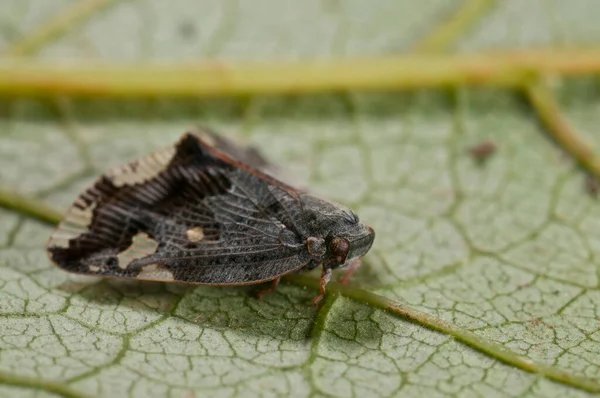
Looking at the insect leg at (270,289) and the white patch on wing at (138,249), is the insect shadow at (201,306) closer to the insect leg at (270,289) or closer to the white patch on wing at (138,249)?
the insect leg at (270,289)

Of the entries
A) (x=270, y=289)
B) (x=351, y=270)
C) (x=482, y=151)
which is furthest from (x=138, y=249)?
(x=482, y=151)

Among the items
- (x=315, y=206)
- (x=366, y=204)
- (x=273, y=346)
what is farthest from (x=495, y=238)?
(x=273, y=346)

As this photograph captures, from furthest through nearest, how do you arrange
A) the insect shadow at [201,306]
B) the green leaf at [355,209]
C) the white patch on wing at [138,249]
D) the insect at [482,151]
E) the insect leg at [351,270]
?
the insect at [482,151]
the insect leg at [351,270]
the white patch on wing at [138,249]
the insect shadow at [201,306]
the green leaf at [355,209]

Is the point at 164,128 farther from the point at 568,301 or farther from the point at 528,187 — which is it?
the point at 568,301

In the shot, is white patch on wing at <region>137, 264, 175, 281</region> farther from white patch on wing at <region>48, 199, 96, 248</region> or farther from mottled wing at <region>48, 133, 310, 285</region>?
white patch on wing at <region>48, 199, 96, 248</region>

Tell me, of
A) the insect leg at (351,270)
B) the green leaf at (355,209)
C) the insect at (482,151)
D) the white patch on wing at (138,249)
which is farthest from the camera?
the insect at (482,151)

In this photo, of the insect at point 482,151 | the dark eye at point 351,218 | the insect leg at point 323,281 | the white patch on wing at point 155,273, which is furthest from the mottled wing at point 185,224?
the insect at point 482,151

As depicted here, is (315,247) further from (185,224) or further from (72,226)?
(72,226)
